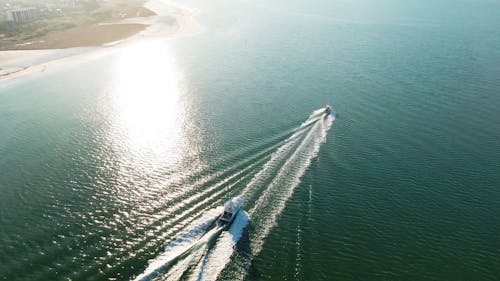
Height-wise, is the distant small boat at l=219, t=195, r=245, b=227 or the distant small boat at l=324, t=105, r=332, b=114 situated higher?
the distant small boat at l=324, t=105, r=332, b=114

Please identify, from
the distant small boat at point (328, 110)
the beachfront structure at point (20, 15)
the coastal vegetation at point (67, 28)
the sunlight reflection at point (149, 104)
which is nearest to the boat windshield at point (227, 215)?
the sunlight reflection at point (149, 104)

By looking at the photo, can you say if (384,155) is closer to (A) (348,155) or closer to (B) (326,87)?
(A) (348,155)

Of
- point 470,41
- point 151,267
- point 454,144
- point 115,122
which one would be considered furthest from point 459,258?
point 470,41

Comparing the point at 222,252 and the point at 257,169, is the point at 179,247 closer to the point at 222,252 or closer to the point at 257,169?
the point at 222,252

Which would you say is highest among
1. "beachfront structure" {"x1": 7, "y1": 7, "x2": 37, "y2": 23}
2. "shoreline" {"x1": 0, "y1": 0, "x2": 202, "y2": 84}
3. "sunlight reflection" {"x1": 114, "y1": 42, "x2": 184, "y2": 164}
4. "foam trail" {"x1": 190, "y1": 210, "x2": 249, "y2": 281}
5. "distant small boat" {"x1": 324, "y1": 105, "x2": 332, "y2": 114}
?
"beachfront structure" {"x1": 7, "y1": 7, "x2": 37, "y2": 23}

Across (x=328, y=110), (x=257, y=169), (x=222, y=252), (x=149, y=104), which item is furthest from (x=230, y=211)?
(x=149, y=104)

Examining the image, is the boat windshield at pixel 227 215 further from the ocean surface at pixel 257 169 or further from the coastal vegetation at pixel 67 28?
the coastal vegetation at pixel 67 28

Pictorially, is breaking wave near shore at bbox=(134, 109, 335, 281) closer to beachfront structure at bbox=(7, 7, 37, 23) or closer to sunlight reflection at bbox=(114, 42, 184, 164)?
sunlight reflection at bbox=(114, 42, 184, 164)

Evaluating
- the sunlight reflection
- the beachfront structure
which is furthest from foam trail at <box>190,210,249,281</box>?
the beachfront structure
